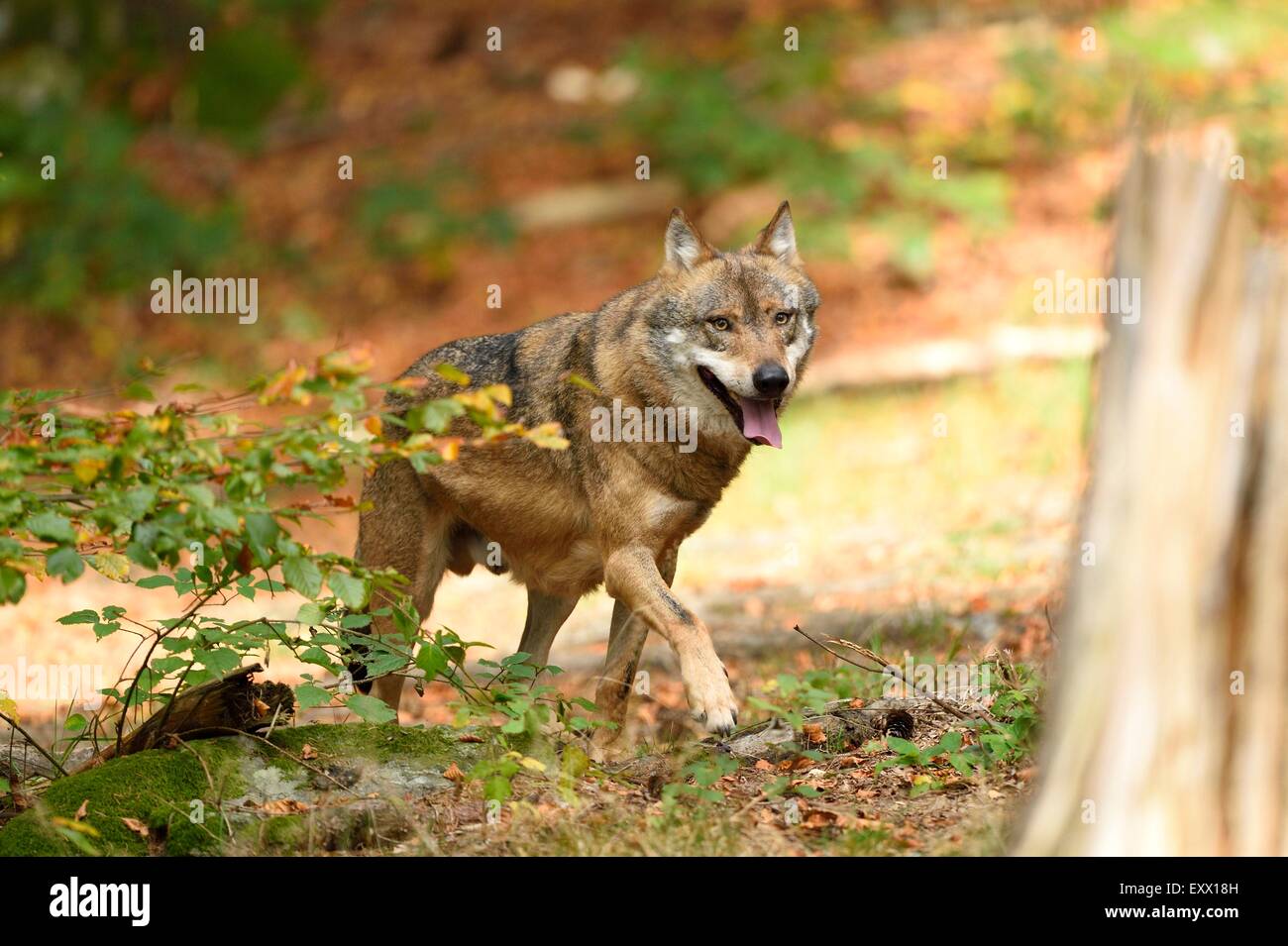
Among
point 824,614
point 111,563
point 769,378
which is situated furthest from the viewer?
point 824,614

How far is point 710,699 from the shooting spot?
5688 mm

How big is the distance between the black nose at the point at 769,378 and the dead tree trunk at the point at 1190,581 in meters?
2.68

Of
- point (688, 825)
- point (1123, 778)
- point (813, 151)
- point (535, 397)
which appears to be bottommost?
point (688, 825)

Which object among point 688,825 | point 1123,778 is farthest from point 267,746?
point 1123,778

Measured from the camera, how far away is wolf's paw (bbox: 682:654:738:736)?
567 cm

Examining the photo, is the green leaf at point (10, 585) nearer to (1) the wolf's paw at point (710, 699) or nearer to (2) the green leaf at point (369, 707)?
(2) the green leaf at point (369, 707)

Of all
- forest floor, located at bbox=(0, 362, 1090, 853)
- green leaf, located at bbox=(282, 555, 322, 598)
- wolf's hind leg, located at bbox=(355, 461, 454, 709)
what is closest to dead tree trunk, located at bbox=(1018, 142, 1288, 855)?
forest floor, located at bbox=(0, 362, 1090, 853)

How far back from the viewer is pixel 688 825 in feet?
16.6

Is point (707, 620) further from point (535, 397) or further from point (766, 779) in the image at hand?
point (766, 779)

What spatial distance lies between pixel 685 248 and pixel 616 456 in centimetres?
111

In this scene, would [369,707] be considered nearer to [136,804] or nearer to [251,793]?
[251,793]

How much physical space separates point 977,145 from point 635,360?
1250 centimetres

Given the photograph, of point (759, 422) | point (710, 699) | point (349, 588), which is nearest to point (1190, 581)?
point (710, 699)

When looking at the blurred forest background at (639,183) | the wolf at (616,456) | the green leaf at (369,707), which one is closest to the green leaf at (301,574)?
the green leaf at (369,707)
